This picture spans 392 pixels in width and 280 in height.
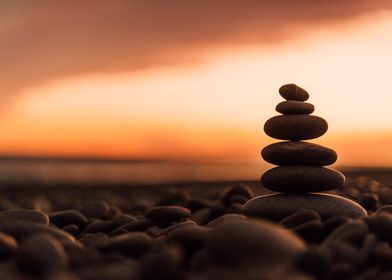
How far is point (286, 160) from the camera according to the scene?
A: 735 centimetres

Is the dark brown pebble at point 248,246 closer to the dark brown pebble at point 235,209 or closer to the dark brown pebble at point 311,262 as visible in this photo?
the dark brown pebble at point 311,262

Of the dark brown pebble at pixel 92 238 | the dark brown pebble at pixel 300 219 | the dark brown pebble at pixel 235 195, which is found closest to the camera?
the dark brown pebble at pixel 300 219

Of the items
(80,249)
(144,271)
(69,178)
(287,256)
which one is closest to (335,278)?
(287,256)

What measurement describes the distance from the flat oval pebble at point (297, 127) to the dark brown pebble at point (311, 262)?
3.73 metres

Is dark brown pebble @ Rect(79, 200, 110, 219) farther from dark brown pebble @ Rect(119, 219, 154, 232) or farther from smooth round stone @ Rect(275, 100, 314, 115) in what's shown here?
smooth round stone @ Rect(275, 100, 314, 115)

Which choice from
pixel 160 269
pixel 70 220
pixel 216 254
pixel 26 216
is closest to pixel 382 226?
pixel 216 254

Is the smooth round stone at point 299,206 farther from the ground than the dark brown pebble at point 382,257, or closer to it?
farther from the ground

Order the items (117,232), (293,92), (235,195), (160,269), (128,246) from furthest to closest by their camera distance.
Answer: (235,195) → (293,92) → (117,232) → (128,246) → (160,269)

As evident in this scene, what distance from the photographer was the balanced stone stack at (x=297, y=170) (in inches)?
277

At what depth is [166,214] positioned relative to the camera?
23.5 feet

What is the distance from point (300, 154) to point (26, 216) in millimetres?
2836

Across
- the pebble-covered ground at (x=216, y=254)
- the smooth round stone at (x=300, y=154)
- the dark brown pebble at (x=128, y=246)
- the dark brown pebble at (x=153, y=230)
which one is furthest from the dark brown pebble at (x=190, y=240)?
the smooth round stone at (x=300, y=154)

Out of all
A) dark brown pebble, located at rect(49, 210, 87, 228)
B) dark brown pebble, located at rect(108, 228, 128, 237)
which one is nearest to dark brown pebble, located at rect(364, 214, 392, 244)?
dark brown pebble, located at rect(108, 228, 128, 237)

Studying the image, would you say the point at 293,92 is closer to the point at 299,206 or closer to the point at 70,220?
the point at 299,206
